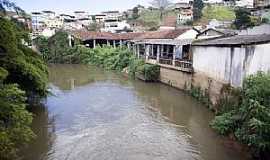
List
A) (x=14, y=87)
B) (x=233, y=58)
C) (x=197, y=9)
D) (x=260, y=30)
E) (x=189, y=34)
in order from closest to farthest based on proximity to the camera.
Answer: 1. (x=14, y=87)
2. (x=233, y=58)
3. (x=260, y=30)
4. (x=189, y=34)
5. (x=197, y=9)

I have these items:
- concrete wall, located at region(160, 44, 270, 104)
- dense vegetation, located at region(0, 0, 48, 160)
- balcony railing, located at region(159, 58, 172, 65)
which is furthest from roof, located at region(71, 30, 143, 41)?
dense vegetation, located at region(0, 0, 48, 160)

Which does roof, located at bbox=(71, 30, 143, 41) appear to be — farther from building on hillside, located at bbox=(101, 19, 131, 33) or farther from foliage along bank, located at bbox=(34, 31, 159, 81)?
building on hillside, located at bbox=(101, 19, 131, 33)

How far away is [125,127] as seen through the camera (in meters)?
14.4

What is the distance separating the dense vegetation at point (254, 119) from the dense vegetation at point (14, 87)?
19.3ft

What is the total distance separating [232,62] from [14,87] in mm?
9802

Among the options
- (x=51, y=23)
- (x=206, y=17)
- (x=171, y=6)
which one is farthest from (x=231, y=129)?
(x=51, y=23)

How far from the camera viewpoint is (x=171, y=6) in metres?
72.4

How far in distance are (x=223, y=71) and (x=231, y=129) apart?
4.80m

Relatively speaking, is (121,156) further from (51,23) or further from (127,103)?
(51,23)

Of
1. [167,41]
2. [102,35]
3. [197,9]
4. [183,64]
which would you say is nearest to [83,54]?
[102,35]

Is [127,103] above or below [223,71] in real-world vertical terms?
below

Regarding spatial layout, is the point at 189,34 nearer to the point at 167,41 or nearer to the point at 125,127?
the point at 167,41

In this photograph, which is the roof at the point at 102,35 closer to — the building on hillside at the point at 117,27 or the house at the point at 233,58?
the building on hillside at the point at 117,27

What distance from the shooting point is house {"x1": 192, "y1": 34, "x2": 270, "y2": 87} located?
1301 centimetres
